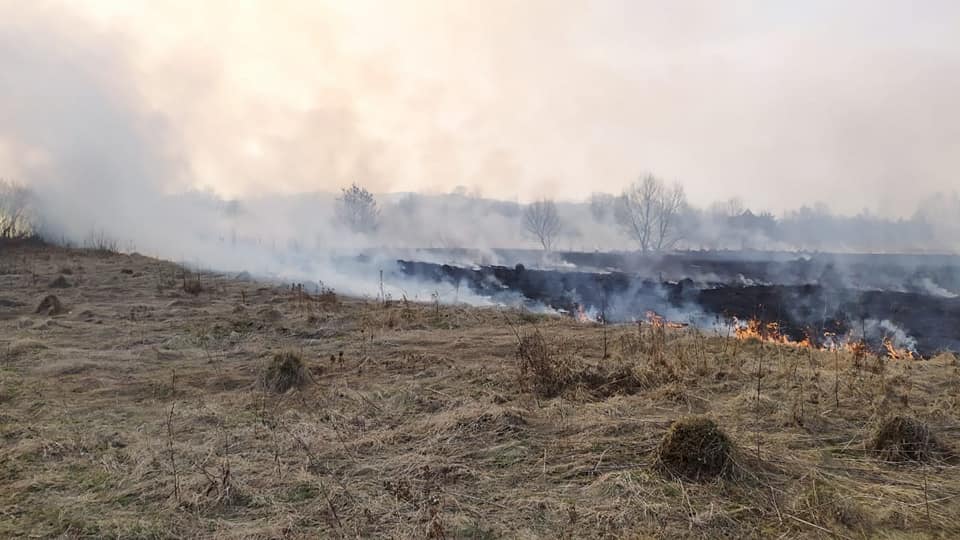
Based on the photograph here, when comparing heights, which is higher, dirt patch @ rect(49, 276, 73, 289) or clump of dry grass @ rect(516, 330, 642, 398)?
dirt patch @ rect(49, 276, 73, 289)

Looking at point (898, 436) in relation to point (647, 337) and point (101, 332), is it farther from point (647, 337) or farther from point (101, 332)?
point (101, 332)

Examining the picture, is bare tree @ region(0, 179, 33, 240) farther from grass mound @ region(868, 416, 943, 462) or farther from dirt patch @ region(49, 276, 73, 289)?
grass mound @ region(868, 416, 943, 462)

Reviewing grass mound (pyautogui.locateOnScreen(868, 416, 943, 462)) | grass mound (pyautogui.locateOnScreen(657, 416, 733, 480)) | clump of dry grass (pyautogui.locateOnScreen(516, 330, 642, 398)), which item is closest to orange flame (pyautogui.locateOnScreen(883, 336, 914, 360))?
grass mound (pyautogui.locateOnScreen(868, 416, 943, 462))

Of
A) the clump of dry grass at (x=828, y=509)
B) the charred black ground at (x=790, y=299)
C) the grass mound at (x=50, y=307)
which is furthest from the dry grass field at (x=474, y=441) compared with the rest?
the charred black ground at (x=790, y=299)

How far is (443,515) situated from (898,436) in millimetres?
3973

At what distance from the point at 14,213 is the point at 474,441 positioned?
34.4 m

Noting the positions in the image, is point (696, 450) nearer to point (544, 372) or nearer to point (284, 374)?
point (544, 372)

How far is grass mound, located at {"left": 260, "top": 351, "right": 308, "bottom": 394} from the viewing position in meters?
6.97

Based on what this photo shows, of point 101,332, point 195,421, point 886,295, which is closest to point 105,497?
point 195,421

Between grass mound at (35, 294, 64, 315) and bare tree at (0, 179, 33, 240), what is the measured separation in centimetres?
2044

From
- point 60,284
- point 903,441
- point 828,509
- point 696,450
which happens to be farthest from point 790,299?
point 60,284

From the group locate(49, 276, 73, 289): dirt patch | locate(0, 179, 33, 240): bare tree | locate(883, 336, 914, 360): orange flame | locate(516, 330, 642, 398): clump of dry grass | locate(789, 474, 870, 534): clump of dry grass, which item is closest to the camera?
locate(789, 474, 870, 534): clump of dry grass

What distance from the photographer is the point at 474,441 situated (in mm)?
4980

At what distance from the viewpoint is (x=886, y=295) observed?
74.9ft
